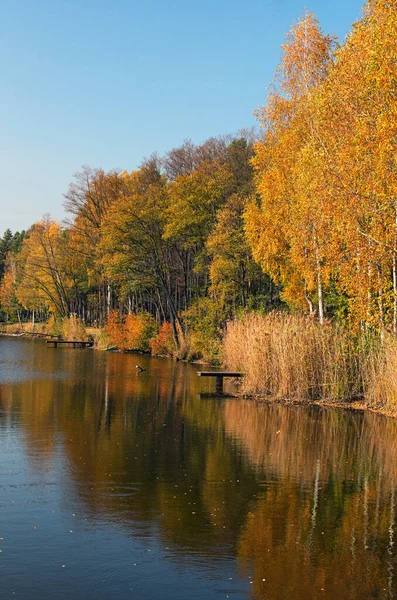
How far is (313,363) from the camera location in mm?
20734

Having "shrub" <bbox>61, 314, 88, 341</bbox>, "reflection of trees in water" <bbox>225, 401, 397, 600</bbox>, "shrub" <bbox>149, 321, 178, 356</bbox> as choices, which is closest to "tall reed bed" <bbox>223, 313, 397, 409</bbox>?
"reflection of trees in water" <bbox>225, 401, 397, 600</bbox>

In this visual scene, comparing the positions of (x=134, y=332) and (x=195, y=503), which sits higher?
(x=134, y=332)

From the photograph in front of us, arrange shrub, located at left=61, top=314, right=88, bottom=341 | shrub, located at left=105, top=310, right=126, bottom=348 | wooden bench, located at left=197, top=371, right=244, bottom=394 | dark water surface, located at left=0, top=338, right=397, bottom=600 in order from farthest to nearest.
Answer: shrub, located at left=61, top=314, right=88, bottom=341, shrub, located at left=105, top=310, right=126, bottom=348, wooden bench, located at left=197, top=371, right=244, bottom=394, dark water surface, located at left=0, top=338, right=397, bottom=600

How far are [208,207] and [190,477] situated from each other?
106 ft

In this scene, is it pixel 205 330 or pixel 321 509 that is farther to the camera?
pixel 205 330

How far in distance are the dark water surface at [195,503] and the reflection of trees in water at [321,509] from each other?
27mm

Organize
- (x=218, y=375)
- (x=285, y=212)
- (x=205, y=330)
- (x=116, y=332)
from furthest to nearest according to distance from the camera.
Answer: (x=116, y=332) → (x=205, y=330) → (x=285, y=212) → (x=218, y=375)

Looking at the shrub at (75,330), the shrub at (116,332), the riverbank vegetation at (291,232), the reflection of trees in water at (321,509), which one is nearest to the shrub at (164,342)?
the riverbank vegetation at (291,232)

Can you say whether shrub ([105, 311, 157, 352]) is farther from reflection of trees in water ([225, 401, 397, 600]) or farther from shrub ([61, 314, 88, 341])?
reflection of trees in water ([225, 401, 397, 600])

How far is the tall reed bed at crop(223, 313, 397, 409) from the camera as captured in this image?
781 inches

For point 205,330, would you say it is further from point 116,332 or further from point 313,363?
point 313,363

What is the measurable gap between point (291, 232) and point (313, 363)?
5839 mm

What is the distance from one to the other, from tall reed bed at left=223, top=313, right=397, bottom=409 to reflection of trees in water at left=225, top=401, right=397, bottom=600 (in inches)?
95.1

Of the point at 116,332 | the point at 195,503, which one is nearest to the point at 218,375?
the point at 195,503
